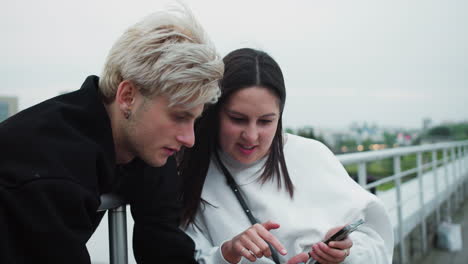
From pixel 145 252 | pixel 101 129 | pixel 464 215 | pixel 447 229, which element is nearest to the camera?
pixel 101 129

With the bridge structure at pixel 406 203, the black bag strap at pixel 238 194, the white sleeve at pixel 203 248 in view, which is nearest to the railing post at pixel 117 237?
the bridge structure at pixel 406 203

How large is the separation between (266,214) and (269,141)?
31 centimetres

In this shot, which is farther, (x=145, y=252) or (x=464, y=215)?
(x=464, y=215)

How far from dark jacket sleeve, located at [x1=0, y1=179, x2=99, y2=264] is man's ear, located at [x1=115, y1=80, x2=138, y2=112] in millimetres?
338

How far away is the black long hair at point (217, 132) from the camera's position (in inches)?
64.9

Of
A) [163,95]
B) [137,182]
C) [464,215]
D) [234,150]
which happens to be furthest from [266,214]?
[464,215]

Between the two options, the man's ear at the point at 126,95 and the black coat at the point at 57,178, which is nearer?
the black coat at the point at 57,178

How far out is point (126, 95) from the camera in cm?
126

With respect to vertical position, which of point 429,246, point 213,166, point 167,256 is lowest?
point 429,246

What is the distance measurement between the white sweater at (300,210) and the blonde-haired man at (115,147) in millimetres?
207

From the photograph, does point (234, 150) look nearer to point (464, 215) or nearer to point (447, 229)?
point (447, 229)

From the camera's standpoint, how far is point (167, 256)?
1.45 metres

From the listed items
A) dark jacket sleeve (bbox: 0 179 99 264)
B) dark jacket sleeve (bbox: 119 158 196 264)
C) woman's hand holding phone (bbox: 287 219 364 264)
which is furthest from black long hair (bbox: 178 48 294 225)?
dark jacket sleeve (bbox: 0 179 99 264)

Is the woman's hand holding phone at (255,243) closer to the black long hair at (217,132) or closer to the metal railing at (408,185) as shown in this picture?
the black long hair at (217,132)
